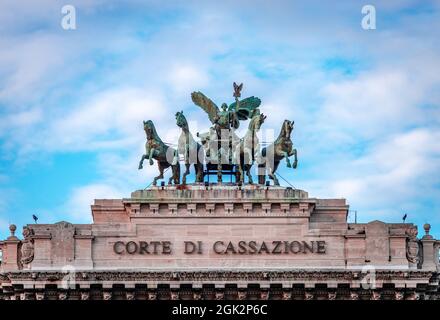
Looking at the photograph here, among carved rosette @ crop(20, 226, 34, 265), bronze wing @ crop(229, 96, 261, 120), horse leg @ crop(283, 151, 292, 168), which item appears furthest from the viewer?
bronze wing @ crop(229, 96, 261, 120)

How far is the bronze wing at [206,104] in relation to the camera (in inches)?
5650

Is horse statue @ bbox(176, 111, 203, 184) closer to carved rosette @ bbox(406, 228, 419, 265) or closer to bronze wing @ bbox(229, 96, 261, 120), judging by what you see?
bronze wing @ bbox(229, 96, 261, 120)

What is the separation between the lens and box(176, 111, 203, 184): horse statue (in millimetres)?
141375

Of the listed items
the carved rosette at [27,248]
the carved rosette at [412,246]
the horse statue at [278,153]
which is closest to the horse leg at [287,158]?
the horse statue at [278,153]

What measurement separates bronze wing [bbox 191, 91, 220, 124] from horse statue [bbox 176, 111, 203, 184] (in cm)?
228

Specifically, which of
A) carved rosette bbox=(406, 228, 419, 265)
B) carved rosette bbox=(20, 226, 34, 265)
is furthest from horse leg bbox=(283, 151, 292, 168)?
carved rosette bbox=(20, 226, 34, 265)

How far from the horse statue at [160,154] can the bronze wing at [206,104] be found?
3.57 m

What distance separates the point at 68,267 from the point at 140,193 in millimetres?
5773

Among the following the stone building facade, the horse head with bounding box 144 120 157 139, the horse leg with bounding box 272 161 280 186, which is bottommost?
the stone building facade

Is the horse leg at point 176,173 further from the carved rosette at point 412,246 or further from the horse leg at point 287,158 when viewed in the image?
the carved rosette at point 412,246

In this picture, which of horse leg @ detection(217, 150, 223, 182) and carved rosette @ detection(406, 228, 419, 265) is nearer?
carved rosette @ detection(406, 228, 419, 265)

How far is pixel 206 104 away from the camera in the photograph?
14375 centimetres
